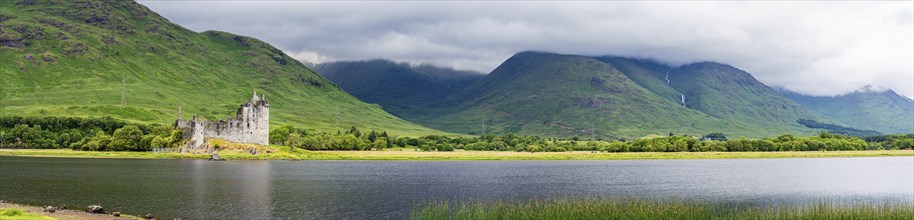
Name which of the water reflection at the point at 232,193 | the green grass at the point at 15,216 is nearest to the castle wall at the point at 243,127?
the water reflection at the point at 232,193

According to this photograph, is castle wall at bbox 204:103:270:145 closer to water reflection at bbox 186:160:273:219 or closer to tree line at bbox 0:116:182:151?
tree line at bbox 0:116:182:151

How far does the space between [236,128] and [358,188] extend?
9261 cm

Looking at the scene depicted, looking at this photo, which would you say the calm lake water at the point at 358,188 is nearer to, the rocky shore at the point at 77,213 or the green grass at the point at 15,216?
the rocky shore at the point at 77,213

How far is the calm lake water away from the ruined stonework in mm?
51093

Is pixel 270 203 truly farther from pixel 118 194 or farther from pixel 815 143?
pixel 815 143

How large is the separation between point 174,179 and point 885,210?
7584 cm

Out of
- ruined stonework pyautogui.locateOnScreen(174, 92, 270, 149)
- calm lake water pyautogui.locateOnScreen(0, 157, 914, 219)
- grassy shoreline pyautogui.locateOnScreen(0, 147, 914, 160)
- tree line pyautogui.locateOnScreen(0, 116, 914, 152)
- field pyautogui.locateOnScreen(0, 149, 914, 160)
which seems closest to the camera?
calm lake water pyautogui.locateOnScreen(0, 157, 914, 219)

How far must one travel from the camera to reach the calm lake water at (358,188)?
56938mm

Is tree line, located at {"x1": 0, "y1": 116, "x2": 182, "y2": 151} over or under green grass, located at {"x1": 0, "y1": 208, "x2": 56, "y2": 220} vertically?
over

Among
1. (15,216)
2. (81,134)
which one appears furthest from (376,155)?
(15,216)

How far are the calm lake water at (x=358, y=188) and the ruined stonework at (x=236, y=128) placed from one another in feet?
168

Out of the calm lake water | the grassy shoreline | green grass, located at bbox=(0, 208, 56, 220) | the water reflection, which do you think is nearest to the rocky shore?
the calm lake water

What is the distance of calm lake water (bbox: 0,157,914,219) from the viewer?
187 ft

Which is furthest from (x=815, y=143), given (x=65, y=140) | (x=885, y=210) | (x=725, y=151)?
(x=65, y=140)
